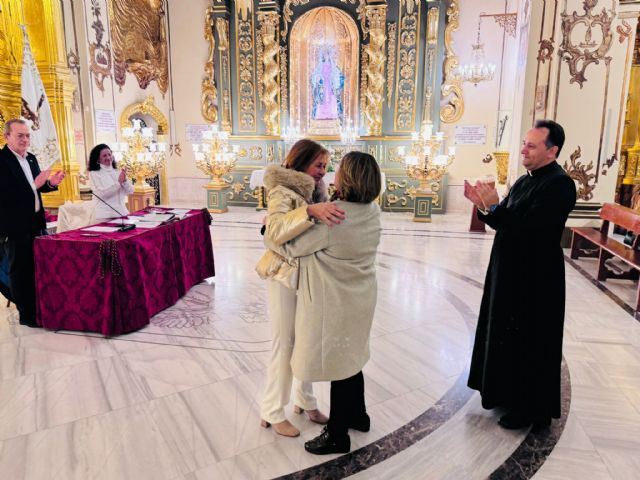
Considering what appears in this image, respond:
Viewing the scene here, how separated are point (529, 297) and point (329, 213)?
4.02 ft

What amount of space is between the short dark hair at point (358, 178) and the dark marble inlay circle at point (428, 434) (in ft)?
4.13

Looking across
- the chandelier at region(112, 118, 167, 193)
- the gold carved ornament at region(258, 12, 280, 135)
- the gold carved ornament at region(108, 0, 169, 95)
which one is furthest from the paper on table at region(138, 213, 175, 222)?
the gold carved ornament at region(258, 12, 280, 135)

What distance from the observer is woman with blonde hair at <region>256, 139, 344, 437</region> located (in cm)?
186

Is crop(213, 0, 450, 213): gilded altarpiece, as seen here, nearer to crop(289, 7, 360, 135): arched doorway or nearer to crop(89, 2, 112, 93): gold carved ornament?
crop(289, 7, 360, 135): arched doorway

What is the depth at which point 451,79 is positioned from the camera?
32.3 feet

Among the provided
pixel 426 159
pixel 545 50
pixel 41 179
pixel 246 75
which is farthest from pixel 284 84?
pixel 41 179

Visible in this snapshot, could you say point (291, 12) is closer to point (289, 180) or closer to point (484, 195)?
point (484, 195)

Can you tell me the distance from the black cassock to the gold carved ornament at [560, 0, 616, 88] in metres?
4.81

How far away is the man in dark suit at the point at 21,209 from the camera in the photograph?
3.55 meters

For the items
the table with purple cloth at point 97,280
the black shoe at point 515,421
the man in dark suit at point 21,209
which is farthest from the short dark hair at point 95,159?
the black shoe at point 515,421

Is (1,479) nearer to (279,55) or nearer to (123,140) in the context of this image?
(123,140)

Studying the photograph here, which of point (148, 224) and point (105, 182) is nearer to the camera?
point (148, 224)

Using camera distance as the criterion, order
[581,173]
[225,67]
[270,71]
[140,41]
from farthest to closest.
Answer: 1. [225,67]
2. [270,71]
3. [140,41]
4. [581,173]

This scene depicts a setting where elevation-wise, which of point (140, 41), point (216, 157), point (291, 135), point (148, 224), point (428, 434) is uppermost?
A: point (140, 41)
